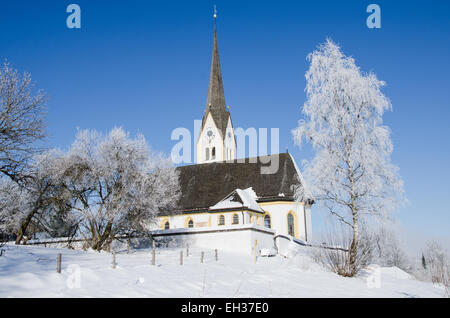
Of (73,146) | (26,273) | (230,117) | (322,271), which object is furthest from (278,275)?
(230,117)

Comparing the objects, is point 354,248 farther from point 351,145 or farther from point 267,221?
point 267,221

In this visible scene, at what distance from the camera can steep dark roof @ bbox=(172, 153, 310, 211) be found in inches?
1596

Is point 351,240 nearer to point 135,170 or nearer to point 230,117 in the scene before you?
point 135,170

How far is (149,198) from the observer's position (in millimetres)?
25641

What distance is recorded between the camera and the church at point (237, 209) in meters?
31.2

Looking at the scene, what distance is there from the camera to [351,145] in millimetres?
19062

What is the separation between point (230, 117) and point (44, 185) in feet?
122

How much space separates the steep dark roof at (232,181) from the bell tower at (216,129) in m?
11.1

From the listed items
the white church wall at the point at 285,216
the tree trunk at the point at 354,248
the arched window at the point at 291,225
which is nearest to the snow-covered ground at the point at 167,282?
the tree trunk at the point at 354,248

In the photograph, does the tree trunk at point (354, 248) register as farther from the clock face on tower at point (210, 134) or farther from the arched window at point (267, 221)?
the clock face on tower at point (210, 134)

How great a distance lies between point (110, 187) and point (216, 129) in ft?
108

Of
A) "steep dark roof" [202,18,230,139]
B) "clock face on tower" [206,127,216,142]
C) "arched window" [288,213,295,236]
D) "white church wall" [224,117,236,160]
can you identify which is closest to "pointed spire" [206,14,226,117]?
"steep dark roof" [202,18,230,139]

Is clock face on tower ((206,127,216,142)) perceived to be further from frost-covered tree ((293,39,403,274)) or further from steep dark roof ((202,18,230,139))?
frost-covered tree ((293,39,403,274))

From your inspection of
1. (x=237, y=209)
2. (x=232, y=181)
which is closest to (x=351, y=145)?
(x=237, y=209)
